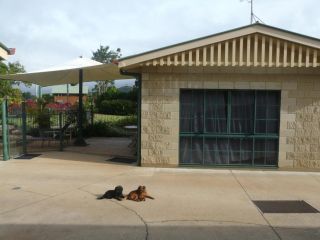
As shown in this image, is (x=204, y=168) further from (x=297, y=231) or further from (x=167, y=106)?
(x=297, y=231)

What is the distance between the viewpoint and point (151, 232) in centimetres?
502

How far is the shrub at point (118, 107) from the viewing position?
2916cm

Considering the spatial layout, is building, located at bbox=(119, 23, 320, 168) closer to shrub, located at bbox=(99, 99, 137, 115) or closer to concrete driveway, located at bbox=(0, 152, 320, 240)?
concrete driveway, located at bbox=(0, 152, 320, 240)

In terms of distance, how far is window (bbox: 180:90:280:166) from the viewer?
931 cm

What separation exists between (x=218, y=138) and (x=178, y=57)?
235cm

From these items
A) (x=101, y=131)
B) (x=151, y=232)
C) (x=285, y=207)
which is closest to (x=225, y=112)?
(x=285, y=207)

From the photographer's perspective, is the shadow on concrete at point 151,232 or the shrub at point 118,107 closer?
the shadow on concrete at point 151,232

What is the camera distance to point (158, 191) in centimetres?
709

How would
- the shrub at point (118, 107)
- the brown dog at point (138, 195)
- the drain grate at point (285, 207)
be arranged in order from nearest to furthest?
the drain grate at point (285, 207), the brown dog at point (138, 195), the shrub at point (118, 107)

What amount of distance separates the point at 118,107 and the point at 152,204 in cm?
2349

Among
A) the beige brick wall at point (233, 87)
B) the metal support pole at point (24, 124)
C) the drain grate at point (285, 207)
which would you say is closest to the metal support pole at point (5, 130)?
the metal support pole at point (24, 124)

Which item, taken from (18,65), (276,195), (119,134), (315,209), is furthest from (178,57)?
(18,65)

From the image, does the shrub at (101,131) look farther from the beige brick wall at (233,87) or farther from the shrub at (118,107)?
the shrub at (118,107)

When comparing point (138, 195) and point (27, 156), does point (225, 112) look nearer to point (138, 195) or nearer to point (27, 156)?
point (138, 195)
